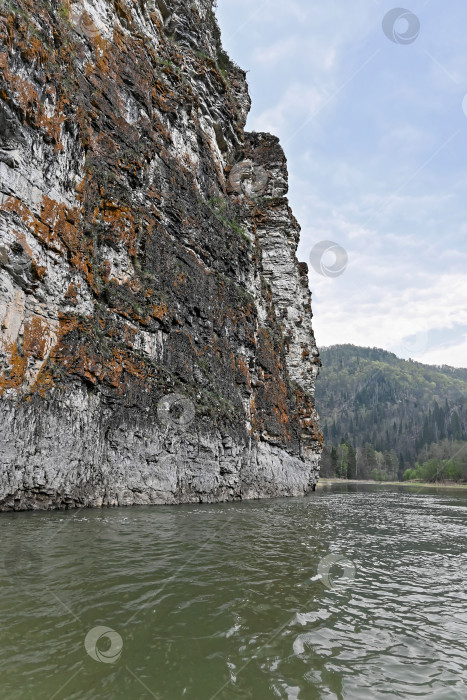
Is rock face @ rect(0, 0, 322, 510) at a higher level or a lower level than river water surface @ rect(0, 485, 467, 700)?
higher

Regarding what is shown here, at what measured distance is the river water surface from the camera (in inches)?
143

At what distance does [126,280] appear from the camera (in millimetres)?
19438

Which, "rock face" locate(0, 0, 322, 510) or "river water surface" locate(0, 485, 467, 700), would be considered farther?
"rock face" locate(0, 0, 322, 510)

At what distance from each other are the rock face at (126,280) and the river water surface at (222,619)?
18.8 feet

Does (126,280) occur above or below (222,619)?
above

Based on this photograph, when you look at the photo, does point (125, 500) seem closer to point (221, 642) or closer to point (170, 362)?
point (170, 362)

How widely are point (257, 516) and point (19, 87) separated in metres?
18.9

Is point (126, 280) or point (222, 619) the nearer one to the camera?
point (222, 619)

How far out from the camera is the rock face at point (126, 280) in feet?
46.2

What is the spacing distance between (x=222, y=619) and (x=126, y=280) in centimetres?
1671

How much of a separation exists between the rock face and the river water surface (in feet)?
18.8

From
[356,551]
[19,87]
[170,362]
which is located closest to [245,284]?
[170,362]

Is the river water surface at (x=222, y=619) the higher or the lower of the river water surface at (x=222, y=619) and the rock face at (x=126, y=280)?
the lower

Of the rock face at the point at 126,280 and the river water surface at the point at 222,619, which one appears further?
the rock face at the point at 126,280
